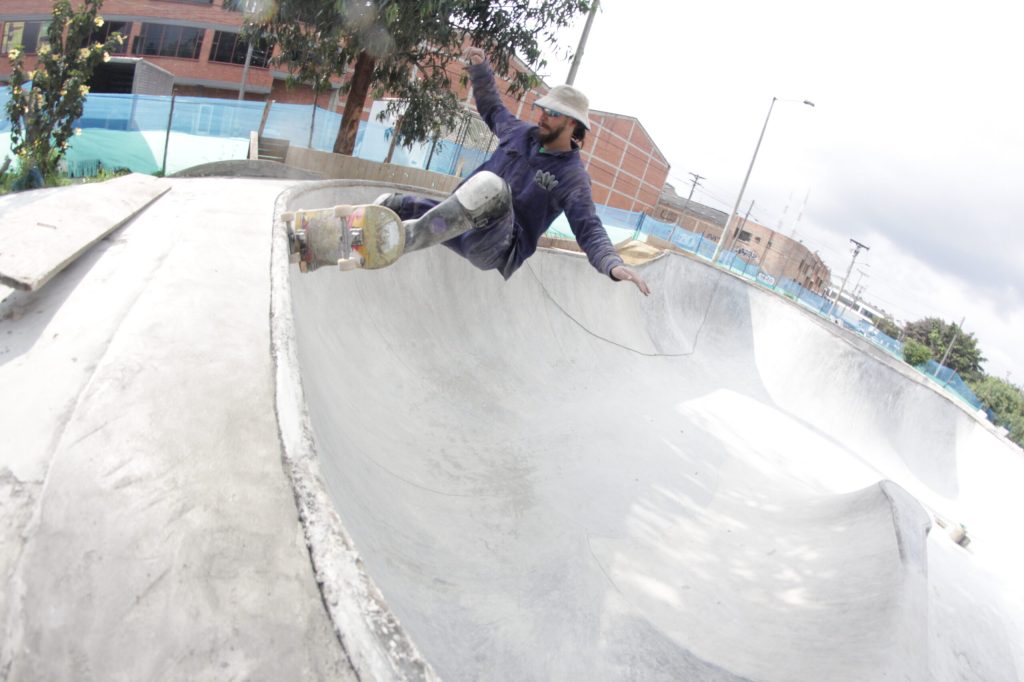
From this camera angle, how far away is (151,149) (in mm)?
11812

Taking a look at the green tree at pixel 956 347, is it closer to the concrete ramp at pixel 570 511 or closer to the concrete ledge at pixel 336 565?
the concrete ramp at pixel 570 511

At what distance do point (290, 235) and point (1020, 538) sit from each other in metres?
10.3

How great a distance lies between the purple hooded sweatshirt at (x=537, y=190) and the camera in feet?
12.2

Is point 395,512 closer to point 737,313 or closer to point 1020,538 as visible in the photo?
point 1020,538

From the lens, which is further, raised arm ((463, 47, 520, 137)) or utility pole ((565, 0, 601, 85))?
utility pole ((565, 0, 601, 85))

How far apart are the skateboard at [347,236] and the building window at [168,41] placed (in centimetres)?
3538

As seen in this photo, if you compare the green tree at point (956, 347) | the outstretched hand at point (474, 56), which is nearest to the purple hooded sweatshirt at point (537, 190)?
the outstretched hand at point (474, 56)

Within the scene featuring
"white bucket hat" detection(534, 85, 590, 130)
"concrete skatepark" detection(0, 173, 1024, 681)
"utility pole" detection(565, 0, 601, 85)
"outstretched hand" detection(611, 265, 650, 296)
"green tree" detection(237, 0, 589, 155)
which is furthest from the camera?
"utility pole" detection(565, 0, 601, 85)

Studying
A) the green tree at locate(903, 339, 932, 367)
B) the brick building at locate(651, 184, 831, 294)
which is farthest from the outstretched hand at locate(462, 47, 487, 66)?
the brick building at locate(651, 184, 831, 294)

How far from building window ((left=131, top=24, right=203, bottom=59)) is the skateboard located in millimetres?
35378

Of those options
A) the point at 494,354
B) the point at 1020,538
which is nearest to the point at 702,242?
the point at 1020,538

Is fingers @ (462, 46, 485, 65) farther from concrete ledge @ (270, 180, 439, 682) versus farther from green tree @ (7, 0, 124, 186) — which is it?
green tree @ (7, 0, 124, 186)

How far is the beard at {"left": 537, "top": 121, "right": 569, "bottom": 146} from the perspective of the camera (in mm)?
3725

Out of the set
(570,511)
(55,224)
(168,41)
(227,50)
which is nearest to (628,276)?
(570,511)
